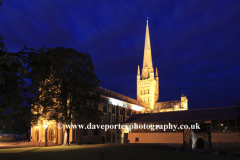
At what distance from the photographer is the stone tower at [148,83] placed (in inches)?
4560

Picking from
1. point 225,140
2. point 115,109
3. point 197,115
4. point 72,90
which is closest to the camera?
point 72,90

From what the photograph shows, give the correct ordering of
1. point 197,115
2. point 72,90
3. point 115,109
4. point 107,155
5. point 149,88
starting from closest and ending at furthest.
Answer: point 107,155 → point 72,90 → point 197,115 → point 115,109 → point 149,88

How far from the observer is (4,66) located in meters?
10.7

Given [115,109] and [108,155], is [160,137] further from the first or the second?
[115,109]

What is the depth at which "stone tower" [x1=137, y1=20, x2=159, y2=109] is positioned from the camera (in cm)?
11581

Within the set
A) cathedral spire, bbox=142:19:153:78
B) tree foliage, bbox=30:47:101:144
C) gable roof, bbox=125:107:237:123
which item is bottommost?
gable roof, bbox=125:107:237:123

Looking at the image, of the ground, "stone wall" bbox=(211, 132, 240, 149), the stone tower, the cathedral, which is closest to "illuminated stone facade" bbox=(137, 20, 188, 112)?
the stone tower

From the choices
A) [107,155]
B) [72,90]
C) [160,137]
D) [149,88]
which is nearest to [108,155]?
[107,155]

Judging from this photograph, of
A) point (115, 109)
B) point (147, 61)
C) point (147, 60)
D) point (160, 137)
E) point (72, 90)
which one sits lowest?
point (160, 137)

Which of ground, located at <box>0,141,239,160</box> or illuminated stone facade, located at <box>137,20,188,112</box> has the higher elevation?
illuminated stone facade, located at <box>137,20,188,112</box>

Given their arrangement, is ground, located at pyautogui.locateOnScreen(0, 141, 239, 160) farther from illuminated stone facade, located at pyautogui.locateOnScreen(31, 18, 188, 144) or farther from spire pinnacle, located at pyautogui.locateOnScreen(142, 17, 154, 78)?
spire pinnacle, located at pyautogui.locateOnScreen(142, 17, 154, 78)

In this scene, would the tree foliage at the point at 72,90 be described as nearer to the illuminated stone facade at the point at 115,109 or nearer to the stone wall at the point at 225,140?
the illuminated stone facade at the point at 115,109

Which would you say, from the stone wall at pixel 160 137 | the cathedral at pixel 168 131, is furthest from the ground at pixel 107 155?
the stone wall at pixel 160 137

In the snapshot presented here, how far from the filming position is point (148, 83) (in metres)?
118
